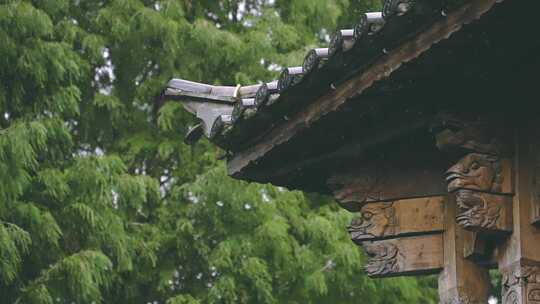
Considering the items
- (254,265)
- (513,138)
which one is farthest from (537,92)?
(254,265)

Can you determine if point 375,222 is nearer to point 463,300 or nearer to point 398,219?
point 398,219

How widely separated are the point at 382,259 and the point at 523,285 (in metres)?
0.89

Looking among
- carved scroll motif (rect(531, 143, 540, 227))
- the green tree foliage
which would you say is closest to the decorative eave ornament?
carved scroll motif (rect(531, 143, 540, 227))

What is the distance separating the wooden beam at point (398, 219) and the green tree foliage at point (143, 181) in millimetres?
8484

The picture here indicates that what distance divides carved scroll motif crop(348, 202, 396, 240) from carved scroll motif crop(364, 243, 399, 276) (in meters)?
0.05

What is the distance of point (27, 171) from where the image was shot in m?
16.5

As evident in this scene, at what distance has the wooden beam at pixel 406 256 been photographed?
6.86 meters

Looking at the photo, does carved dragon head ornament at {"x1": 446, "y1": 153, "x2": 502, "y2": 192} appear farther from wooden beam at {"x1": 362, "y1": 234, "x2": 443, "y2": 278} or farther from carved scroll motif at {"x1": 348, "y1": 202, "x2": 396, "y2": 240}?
carved scroll motif at {"x1": 348, "y1": 202, "x2": 396, "y2": 240}

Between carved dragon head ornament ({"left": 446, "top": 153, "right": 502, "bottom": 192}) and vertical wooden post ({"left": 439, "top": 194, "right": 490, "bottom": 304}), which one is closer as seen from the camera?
carved dragon head ornament ({"left": 446, "top": 153, "right": 502, "bottom": 192})

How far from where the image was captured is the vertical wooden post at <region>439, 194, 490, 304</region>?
665cm

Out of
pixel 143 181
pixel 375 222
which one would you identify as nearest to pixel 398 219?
pixel 375 222

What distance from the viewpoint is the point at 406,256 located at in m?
6.95

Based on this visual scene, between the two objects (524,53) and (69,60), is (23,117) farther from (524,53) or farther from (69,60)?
(524,53)

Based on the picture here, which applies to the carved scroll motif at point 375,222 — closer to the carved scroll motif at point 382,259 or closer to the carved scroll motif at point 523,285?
the carved scroll motif at point 382,259
